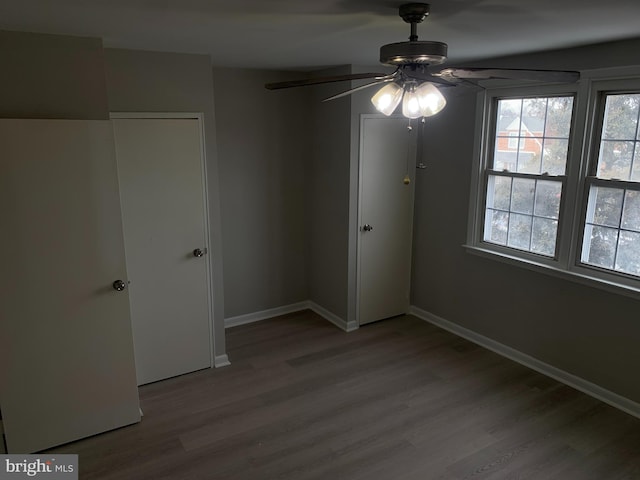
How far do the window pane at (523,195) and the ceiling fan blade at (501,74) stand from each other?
1671mm

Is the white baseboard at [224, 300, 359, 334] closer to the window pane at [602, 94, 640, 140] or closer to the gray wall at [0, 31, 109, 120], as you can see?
the gray wall at [0, 31, 109, 120]

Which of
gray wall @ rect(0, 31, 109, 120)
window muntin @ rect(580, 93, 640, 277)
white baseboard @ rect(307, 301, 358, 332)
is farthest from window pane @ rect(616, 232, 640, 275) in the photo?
gray wall @ rect(0, 31, 109, 120)

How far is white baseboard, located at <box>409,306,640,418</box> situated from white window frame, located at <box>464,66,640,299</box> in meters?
0.73

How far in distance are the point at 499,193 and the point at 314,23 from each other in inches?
90.8

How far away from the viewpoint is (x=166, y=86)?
3.27m

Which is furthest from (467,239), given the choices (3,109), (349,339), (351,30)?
(3,109)

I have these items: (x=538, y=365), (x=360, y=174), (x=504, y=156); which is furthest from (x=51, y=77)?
(x=538, y=365)

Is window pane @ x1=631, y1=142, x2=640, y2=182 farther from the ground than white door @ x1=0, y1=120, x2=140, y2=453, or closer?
farther from the ground

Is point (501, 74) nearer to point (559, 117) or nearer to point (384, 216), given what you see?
point (559, 117)

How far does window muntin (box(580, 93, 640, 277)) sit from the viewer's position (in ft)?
9.95

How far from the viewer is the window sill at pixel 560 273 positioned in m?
3.10

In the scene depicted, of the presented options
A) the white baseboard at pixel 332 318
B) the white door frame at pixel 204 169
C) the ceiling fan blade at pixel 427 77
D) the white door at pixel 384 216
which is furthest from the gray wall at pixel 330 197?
the ceiling fan blade at pixel 427 77

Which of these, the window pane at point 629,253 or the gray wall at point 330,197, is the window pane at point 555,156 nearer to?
the window pane at point 629,253

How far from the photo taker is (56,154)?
2576 mm
